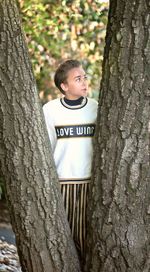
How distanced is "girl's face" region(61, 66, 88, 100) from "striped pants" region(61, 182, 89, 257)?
60cm

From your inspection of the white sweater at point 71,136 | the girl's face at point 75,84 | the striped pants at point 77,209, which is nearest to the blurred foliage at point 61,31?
the girl's face at point 75,84

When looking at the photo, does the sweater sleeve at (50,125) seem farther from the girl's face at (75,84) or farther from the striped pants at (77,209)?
the striped pants at (77,209)

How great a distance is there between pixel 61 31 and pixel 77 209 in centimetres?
573

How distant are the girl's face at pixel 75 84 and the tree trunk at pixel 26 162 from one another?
43 cm

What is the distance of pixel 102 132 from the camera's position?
3229 mm

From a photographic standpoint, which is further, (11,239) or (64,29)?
(64,29)

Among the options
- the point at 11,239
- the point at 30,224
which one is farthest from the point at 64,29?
the point at 30,224

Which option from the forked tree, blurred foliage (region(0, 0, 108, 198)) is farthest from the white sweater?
blurred foliage (region(0, 0, 108, 198))

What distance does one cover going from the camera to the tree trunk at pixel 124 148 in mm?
3049

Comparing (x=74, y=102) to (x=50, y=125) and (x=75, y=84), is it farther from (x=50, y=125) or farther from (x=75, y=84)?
(x=50, y=125)

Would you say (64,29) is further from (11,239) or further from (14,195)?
(14,195)

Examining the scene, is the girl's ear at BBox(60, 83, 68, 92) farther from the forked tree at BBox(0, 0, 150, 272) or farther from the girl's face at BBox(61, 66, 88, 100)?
the forked tree at BBox(0, 0, 150, 272)

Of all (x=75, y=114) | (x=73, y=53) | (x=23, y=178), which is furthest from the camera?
(x=73, y=53)

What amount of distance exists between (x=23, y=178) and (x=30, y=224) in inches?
11.2
